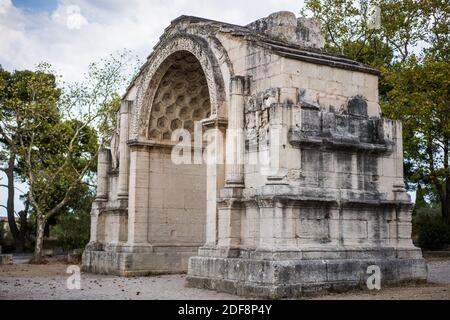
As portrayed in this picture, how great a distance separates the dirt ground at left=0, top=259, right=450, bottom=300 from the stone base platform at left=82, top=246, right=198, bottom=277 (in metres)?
0.51

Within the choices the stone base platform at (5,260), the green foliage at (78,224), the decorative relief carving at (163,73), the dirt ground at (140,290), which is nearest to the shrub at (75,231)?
the green foliage at (78,224)

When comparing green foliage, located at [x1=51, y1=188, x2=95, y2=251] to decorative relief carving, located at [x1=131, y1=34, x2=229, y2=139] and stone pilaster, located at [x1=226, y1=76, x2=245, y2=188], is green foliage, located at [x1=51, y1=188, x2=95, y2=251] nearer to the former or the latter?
decorative relief carving, located at [x1=131, y1=34, x2=229, y2=139]

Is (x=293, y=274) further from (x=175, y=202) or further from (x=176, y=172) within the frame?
(x=176, y=172)

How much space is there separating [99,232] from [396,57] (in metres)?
16.6

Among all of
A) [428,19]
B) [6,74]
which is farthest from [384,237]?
[6,74]

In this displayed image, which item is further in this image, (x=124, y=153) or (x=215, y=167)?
(x=124, y=153)

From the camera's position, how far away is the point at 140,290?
1176 centimetres

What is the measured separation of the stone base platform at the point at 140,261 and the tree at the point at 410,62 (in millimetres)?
9757

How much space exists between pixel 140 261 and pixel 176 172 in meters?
2.75

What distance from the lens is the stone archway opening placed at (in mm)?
15883

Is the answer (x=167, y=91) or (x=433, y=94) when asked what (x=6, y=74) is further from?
(x=433, y=94)

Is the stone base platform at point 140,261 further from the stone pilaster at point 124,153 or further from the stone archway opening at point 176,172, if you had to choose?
the stone pilaster at point 124,153

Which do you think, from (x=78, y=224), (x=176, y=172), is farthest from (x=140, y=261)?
(x=78, y=224)

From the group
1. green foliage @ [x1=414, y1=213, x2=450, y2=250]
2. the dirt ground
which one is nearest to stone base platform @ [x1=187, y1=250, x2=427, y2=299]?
the dirt ground
